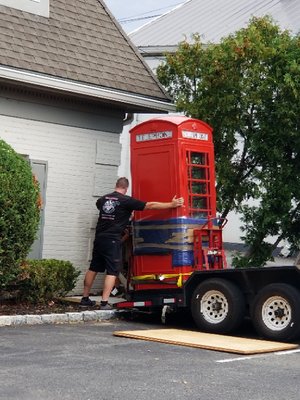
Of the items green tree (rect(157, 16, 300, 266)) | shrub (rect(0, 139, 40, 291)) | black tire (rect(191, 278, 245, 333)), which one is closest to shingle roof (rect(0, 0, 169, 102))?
green tree (rect(157, 16, 300, 266))

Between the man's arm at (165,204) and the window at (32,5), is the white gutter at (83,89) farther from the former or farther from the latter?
the man's arm at (165,204)

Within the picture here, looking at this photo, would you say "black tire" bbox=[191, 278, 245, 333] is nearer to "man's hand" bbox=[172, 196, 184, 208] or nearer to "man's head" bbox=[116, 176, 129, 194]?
"man's hand" bbox=[172, 196, 184, 208]

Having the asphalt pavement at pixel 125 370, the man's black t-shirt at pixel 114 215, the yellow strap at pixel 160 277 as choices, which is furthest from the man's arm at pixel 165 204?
the asphalt pavement at pixel 125 370

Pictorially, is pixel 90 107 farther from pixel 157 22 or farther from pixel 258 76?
pixel 157 22

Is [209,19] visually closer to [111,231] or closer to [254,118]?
[254,118]

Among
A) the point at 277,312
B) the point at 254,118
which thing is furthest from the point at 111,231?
the point at 254,118

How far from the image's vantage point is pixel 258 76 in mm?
13531

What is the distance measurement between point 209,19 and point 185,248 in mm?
16320

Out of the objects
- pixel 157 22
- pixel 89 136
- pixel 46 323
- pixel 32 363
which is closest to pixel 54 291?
pixel 46 323

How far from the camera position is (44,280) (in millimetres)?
11867

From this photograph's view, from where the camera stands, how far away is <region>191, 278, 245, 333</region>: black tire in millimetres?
10562

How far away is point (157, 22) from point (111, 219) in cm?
1726

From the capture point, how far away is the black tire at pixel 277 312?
998cm

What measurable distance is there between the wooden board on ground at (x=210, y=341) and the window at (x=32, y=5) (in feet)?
20.3
